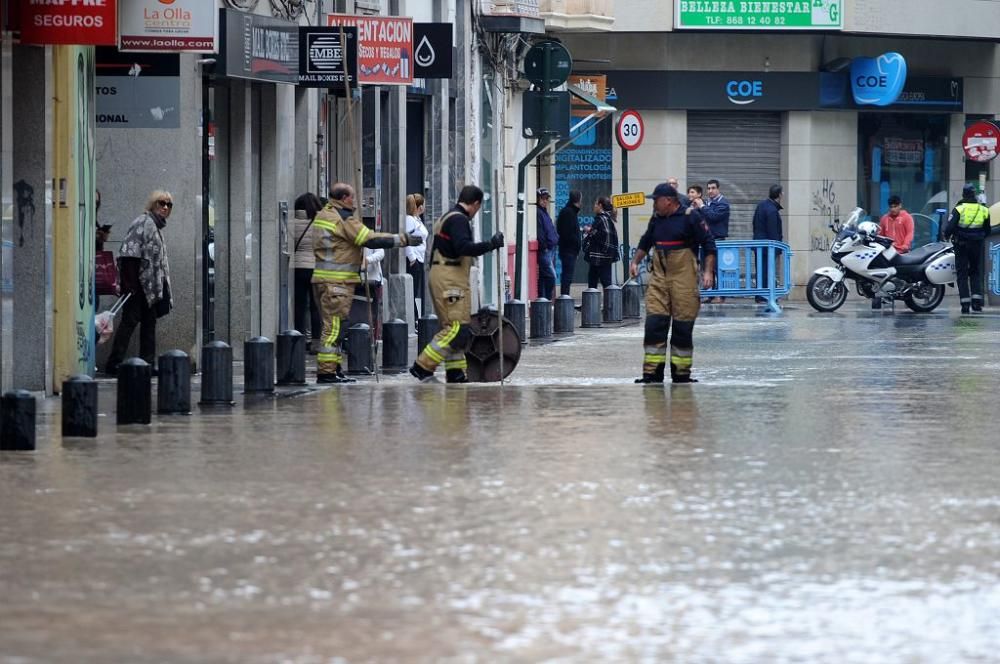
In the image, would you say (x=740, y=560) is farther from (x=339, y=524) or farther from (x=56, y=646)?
(x=56, y=646)

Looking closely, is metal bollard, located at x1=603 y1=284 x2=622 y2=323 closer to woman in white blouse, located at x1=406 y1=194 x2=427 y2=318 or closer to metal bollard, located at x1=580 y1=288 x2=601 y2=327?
metal bollard, located at x1=580 y1=288 x2=601 y2=327

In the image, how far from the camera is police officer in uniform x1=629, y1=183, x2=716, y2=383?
56.1 feet

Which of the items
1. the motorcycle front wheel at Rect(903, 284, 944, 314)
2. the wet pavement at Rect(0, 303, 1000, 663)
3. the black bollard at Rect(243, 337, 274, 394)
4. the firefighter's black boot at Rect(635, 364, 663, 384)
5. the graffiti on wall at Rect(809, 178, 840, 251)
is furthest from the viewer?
the graffiti on wall at Rect(809, 178, 840, 251)

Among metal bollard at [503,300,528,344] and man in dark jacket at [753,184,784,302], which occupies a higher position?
man in dark jacket at [753,184,784,302]

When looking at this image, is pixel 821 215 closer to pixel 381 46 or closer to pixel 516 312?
pixel 516 312

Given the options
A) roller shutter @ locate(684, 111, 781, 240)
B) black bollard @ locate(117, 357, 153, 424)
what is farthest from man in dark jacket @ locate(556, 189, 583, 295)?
black bollard @ locate(117, 357, 153, 424)

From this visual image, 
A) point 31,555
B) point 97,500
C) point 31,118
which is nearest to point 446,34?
point 31,118

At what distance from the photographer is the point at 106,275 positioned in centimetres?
1834

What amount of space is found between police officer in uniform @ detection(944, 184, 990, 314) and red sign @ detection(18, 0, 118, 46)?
16931mm

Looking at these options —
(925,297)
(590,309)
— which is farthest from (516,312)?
(925,297)

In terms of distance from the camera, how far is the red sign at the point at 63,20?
51.1ft

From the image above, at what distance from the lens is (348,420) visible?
14.0 meters

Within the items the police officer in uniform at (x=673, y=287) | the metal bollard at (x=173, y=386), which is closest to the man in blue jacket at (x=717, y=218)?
the police officer in uniform at (x=673, y=287)

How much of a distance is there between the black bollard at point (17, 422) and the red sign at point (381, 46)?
1024 cm
